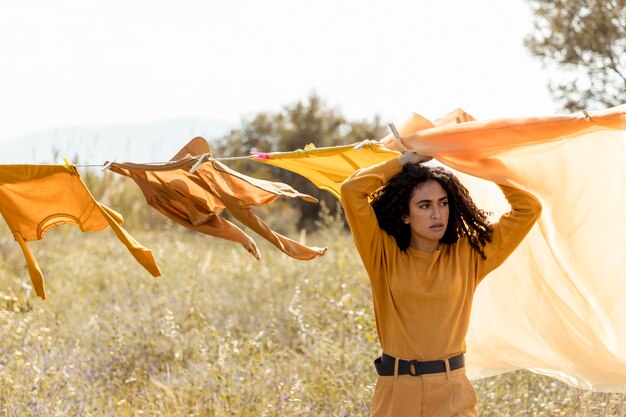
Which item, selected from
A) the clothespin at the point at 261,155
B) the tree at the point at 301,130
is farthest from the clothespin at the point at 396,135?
the tree at the point at 301,130

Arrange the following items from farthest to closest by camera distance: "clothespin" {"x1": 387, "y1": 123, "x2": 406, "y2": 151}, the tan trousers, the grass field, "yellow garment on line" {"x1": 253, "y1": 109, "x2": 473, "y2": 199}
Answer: the grass field, "yellow garment on line" {"x1": 253, "y1": 109, "x2": 473, "y2": 199}, "clothespin" {"x1": 387, "y1": 123, "x2": 406, "y2": 151}, the tan trousers

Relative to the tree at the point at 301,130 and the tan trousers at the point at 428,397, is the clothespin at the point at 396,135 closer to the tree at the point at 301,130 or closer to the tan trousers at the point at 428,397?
the tan trousers at the point at 428,397

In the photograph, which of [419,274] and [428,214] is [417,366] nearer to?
[419,274]

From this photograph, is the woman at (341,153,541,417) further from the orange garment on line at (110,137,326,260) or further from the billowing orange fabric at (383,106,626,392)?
the orange garment on line at (110,137,326,260)

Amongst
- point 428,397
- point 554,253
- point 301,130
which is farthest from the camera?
A: point 301,130

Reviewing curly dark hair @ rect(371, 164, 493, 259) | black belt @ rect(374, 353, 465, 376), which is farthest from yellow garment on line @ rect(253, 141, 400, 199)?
black belt @ rect(374, 353, 465, 376)

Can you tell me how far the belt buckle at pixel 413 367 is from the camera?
3738 mm

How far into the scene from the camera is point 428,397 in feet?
12.1

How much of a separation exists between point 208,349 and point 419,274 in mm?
3023

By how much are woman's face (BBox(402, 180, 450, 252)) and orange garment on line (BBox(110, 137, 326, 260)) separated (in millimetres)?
564

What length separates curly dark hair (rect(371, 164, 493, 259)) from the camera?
3924mm

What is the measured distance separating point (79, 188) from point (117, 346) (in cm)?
231

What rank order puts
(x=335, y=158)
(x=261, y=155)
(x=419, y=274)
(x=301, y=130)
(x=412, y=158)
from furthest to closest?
(x=301, y=130) < (x=335, y=158) < (x=261, y=155) < (x=412, y=158) < (x=419, y=274)

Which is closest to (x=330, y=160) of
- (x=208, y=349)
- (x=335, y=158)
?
(x=335, y=158)
